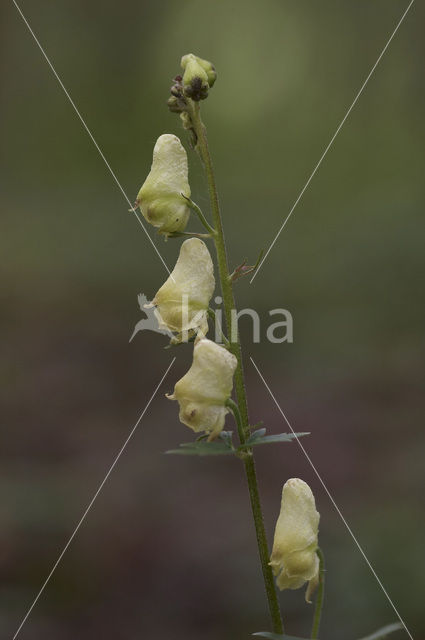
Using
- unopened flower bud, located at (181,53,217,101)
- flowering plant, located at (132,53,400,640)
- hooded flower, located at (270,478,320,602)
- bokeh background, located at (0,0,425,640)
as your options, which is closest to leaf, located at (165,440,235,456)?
flowering plant, located at (132,53,400,640)

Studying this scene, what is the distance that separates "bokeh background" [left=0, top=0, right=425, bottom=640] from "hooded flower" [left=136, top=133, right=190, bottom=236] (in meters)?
1.43

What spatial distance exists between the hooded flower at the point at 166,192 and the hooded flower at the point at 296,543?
0.48m

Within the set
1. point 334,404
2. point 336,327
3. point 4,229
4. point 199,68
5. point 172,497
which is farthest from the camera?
point 4,229

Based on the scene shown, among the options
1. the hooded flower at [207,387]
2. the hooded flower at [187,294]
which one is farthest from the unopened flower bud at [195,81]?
the hooded flower at [207,387]

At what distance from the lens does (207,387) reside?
0.96 m

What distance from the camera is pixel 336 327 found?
4285mm

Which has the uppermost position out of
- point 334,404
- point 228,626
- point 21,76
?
point 21,76

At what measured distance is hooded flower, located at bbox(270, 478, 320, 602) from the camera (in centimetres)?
100

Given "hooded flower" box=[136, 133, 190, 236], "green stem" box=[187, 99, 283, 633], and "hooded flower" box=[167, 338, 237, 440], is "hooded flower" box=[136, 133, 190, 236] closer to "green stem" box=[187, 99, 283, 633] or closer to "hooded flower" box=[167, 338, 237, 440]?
"green stem" box=[187, 99, 283, 633]

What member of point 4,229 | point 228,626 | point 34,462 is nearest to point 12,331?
point 4,229

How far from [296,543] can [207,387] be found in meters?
0.28

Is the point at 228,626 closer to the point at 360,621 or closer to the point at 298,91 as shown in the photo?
the point at 360,621

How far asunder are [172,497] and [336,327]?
1.81 m

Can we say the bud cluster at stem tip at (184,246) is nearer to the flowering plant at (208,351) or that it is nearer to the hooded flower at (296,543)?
the flowering plant at (208,351)
